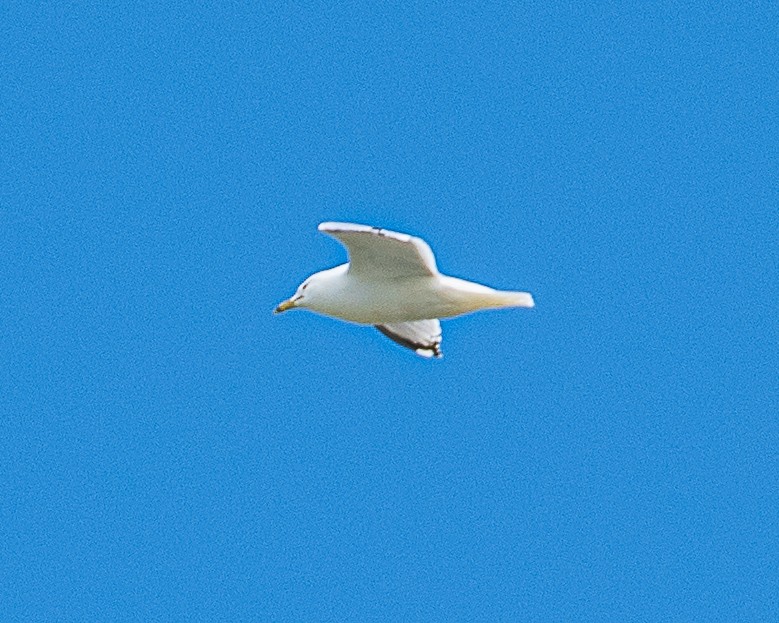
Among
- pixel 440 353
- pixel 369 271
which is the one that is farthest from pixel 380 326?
pixel 369 271

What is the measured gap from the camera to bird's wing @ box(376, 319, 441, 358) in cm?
1454

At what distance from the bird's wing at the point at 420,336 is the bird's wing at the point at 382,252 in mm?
1708

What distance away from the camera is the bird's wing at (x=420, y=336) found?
1454 cm

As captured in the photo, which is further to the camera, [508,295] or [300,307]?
[300,307]

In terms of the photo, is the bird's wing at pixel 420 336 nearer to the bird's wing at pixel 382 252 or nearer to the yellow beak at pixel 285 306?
the yellow beak at pixel 285 306

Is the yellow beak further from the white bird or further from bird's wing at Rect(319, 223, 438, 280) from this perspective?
bird's wing at Rect(319, 223, 438, 280)

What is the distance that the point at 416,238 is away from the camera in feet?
39.5

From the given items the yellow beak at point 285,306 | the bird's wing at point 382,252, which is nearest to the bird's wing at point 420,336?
the yellow beak at point 285,306

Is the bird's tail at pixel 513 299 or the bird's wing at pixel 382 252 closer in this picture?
the bird's wing at pixel 382 252

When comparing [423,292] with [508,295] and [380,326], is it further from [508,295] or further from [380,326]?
[380,326]

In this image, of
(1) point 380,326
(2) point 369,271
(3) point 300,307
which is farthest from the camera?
(1) point 380,326

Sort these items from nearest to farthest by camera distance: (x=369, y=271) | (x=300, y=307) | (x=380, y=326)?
(x=369, y=271) < (x=300, y=307) < (x=380, y=326)

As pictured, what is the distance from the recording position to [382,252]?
40.7ft

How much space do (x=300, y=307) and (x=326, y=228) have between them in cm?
184
